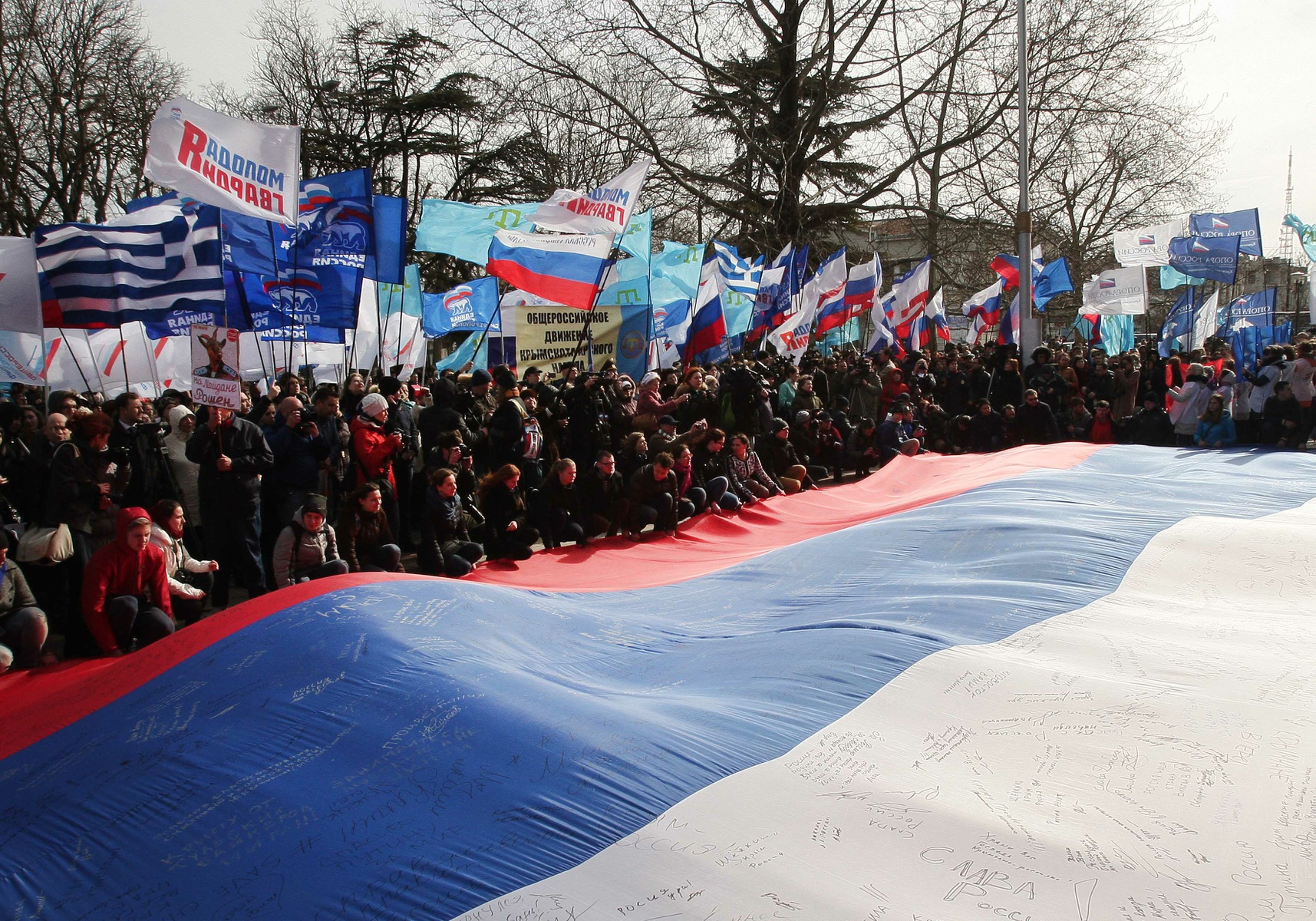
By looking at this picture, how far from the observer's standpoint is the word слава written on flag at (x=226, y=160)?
7.84 meters

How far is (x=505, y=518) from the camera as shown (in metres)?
8.30

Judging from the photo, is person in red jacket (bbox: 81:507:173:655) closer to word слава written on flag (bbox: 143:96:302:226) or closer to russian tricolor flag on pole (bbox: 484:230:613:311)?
word слава written on flag (bbox: 143:96:302:226)

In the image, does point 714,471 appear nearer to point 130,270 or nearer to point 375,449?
point 375,449

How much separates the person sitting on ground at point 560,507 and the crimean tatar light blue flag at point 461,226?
11.1ft

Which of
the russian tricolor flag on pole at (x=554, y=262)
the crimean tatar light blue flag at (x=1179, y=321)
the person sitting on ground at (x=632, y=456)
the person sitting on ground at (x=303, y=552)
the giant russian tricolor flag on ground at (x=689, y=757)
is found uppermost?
the russian tricolor flag on pole at (x=554, y=262)

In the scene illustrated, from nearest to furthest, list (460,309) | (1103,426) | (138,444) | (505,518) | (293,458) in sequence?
1. (138,444)
2. (293,458)
3. (505,518)
4. (1103,426)
5. (460,309)

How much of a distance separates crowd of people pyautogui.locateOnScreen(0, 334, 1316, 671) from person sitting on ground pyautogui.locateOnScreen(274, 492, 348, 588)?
16 mm

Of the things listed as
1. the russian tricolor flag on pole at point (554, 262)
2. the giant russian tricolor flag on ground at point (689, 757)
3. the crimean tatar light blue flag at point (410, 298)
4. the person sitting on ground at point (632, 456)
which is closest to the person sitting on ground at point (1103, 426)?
the russian tricolor flag on pole at point (554, 262)

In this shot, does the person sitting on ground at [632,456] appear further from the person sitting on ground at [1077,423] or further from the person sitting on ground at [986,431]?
the person sitting on ground at [1077,423]

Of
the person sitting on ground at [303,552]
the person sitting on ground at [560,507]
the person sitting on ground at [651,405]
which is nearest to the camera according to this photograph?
the person sitting on ground at [303,552]

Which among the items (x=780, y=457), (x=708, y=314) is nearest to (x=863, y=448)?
(x=780, y=457)

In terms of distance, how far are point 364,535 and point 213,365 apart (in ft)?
5.20

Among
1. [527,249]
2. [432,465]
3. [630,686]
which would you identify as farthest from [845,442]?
[630,686]

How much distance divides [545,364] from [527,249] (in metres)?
2.44
